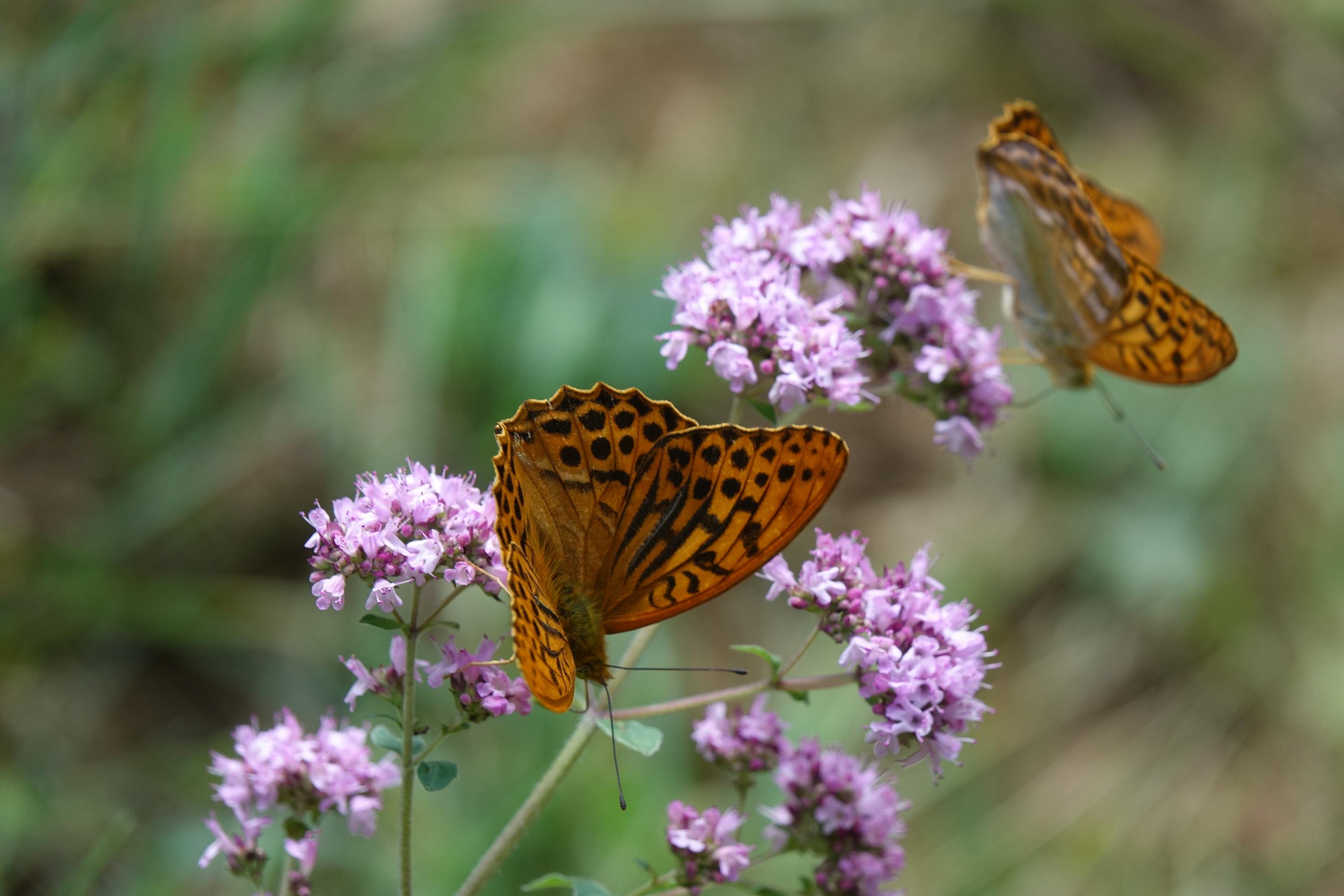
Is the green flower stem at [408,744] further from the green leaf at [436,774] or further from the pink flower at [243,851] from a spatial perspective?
the pink flower at [243,851]

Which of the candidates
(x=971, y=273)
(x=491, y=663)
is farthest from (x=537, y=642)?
(x=971, y=273)

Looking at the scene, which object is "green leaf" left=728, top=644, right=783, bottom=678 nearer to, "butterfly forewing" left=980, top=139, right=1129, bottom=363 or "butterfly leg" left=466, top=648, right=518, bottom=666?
"butterfly leg" left=466, top=648, right=518, bottom=666

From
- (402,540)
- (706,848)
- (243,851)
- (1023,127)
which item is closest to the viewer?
(402,540)

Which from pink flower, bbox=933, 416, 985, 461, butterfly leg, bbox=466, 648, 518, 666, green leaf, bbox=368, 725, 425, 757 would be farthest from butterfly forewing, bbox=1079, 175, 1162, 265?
green leaf, bbox=368, 725, 425, 757

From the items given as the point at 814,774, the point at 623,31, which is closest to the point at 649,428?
the point at 814,774

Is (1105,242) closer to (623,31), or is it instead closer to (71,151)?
(71,151)

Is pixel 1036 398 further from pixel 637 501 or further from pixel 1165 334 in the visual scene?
pixel 637 501
